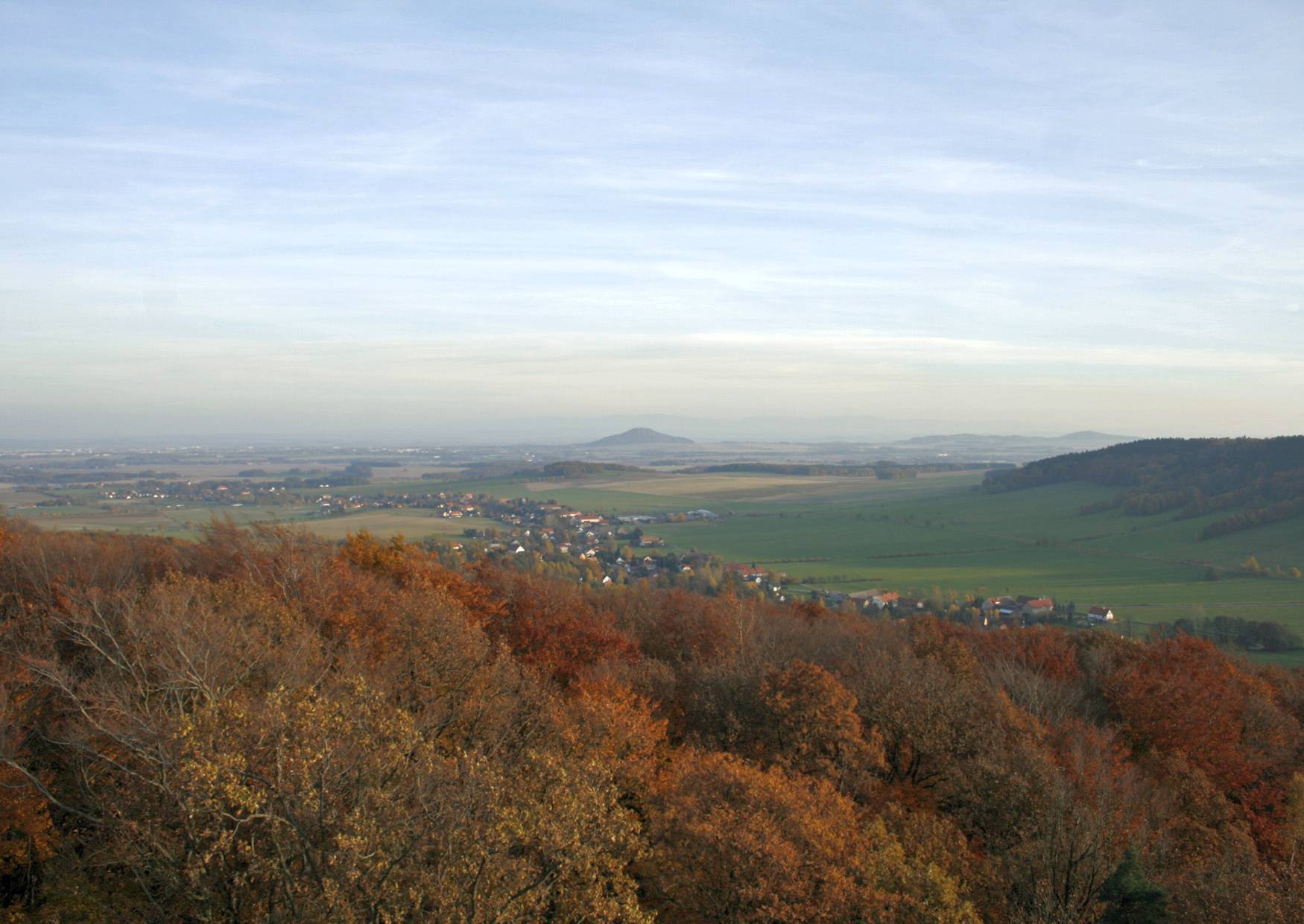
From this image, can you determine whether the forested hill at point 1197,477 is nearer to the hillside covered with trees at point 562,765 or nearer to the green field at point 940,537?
the green field at point 940,537

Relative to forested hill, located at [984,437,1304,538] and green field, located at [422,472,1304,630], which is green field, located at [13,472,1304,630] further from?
forested hill, located at [984,437,1304,538]

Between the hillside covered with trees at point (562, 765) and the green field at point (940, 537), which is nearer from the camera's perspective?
the hillside covered with trees at point (562, 765)

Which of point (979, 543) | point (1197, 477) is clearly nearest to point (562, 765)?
point (979, 543)

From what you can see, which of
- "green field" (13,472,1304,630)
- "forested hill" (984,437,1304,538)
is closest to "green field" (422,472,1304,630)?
"green field" (13,472,1304,630)

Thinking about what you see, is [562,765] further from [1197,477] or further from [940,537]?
[1197,477]

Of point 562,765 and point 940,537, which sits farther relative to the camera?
point 940,537

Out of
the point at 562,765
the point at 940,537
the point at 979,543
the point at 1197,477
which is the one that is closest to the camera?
the point at 562,765

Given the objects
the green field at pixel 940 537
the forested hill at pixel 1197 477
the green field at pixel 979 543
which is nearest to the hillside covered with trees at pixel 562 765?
the green field at pixel 940 537
